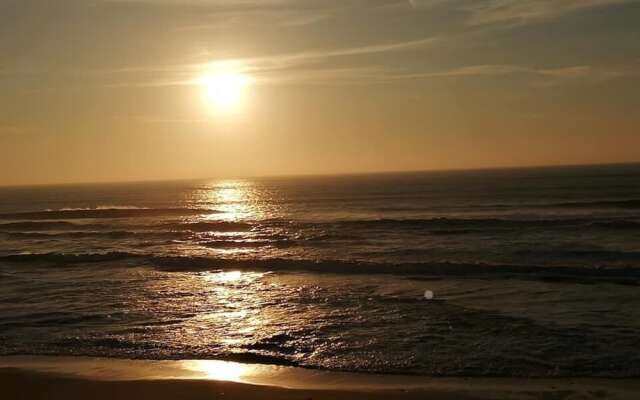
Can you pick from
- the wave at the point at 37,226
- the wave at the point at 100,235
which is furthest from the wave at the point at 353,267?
the wave at the point at 37,226

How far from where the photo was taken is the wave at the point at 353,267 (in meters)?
20.9

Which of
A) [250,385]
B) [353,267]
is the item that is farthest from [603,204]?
[250,385]

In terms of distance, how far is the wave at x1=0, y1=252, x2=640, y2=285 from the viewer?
20.9 meters

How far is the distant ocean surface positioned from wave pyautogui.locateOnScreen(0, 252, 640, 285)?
10 cm

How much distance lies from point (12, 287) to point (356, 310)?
1291 cm

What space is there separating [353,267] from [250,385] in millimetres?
13999

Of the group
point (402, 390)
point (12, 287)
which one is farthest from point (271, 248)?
point (402, 390)

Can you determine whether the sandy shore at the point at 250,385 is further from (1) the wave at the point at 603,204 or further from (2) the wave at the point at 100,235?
(1) the wave at the point at 603,204

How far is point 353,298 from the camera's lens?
57.4 feet

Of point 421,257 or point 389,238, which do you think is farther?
point 389,238

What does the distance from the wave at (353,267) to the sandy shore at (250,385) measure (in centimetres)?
1116

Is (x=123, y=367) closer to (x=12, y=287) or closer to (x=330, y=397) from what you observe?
(x=330, y=397)

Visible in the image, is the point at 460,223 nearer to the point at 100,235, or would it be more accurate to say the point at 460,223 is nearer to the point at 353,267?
the point at 353,267

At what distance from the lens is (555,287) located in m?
18.7
